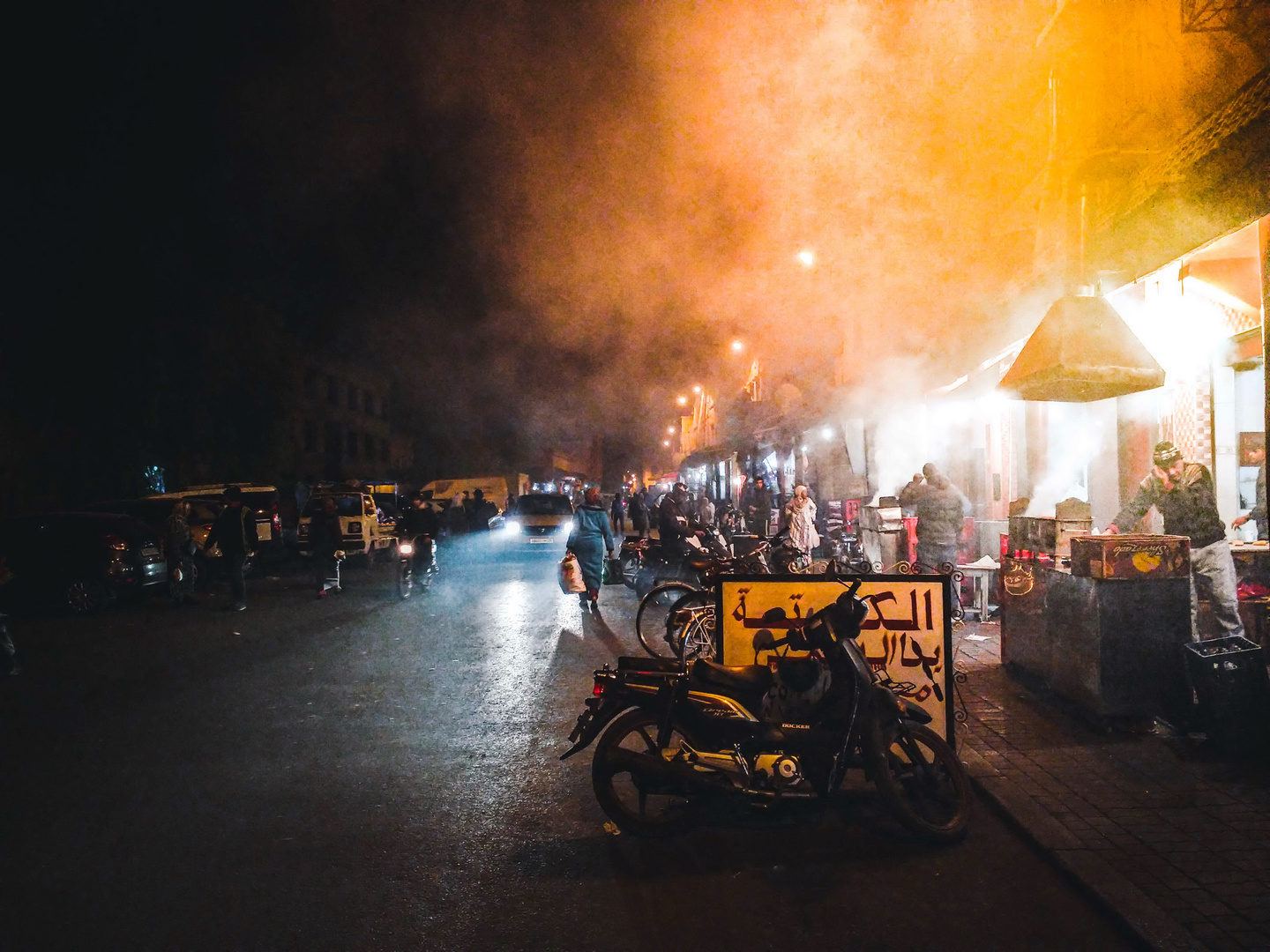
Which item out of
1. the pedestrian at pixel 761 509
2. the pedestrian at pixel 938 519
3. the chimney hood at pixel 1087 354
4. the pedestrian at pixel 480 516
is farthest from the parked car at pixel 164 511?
the pedestrian at pixel 480 516

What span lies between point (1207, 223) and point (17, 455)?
80.5ft

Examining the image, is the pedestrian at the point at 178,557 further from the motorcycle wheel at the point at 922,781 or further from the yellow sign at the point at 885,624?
the motorcycle wheel at the point at 922,781

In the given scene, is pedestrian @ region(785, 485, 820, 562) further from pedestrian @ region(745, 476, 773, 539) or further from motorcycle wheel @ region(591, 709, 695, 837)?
motorcycle wheel @ region(591, 709, 695, 837)

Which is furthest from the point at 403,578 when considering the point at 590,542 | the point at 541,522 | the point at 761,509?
the point at 761,509

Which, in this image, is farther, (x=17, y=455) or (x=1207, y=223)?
(x=17, y=455)

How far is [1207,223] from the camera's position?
6.61 m

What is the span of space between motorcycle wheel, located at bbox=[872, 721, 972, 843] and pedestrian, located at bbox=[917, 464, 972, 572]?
5900 millimetres

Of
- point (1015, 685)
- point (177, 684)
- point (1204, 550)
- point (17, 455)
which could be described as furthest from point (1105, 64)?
point (17, 455)

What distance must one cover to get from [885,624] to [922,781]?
2.94 feet

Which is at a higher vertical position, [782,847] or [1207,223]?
[1207,223]

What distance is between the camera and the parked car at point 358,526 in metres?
17.2

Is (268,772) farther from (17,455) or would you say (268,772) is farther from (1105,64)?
(17,455)

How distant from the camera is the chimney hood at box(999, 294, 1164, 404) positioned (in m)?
6.71

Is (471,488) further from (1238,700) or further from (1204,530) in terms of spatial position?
(1238,700)
